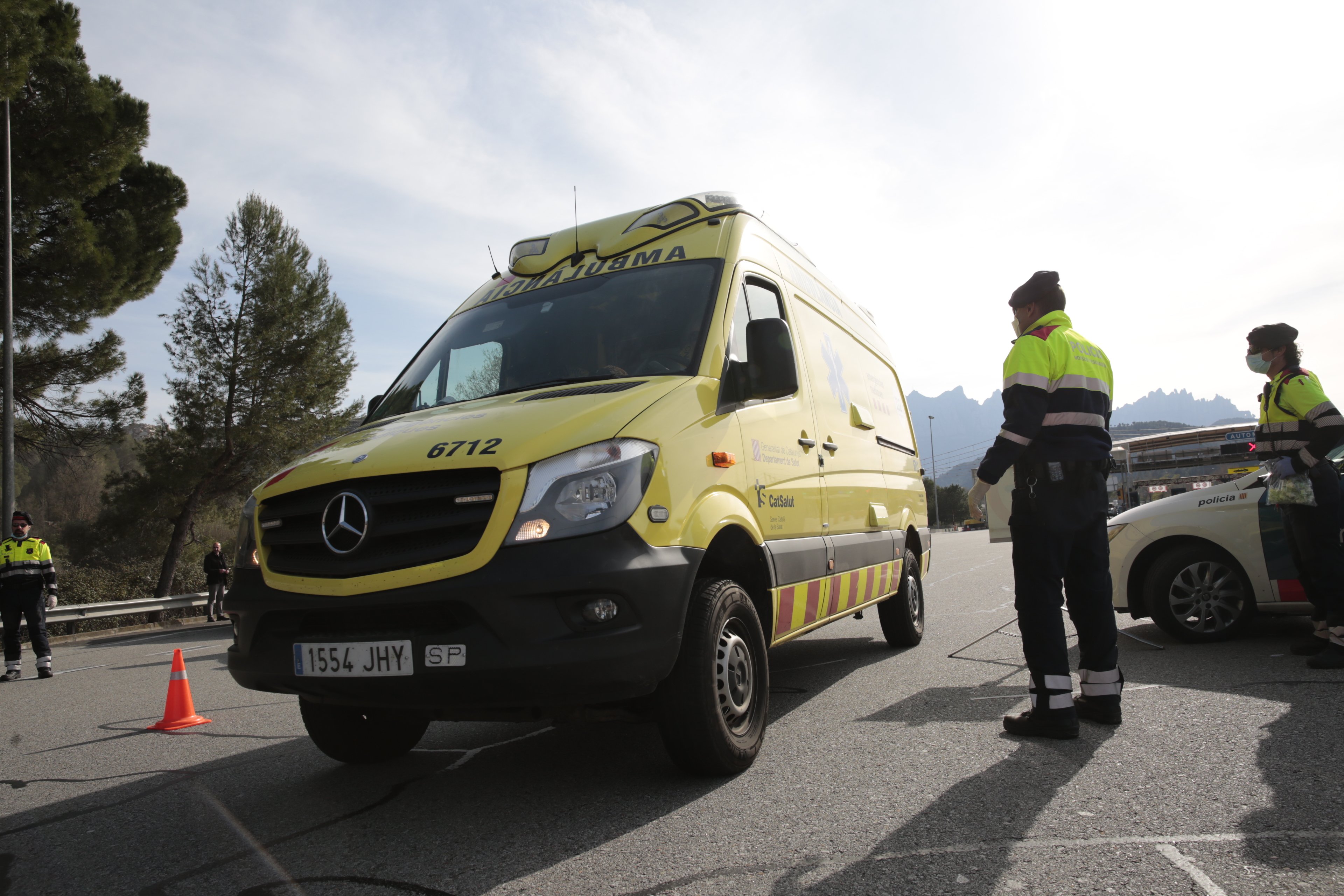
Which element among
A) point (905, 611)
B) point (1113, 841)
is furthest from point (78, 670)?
point (1113, 841)

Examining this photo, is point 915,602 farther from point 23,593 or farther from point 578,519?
point 23,593

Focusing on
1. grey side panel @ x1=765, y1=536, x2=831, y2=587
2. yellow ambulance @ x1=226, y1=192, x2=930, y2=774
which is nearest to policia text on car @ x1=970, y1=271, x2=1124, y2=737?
grey side panel @ x1=765, y1=536, x2=831, y2=587

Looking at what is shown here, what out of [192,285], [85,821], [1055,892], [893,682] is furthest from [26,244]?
[1055,892]

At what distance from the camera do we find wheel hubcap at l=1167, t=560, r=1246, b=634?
6.01m

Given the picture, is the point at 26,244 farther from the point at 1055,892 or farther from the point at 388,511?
the point at 1055,892

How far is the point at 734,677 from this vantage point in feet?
11.5

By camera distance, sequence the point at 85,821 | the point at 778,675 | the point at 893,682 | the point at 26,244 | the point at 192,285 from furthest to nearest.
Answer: the point at 192,285
the point at 26,244
the point at 778,675
the point at 893,682
the point at 85,821

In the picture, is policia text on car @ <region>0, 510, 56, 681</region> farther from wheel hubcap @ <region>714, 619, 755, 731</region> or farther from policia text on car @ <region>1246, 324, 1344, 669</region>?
policia text on car @ <region>1246, 324, 1344, 669</region>

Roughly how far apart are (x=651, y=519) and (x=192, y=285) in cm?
2373

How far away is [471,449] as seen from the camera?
304cm

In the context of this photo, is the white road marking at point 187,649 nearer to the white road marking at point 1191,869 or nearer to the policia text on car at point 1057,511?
the policia text on car at point 1057,511

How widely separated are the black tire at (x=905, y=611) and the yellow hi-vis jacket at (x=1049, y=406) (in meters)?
2.49

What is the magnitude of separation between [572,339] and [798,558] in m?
1.50

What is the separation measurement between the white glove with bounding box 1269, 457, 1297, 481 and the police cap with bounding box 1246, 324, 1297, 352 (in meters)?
0.70
